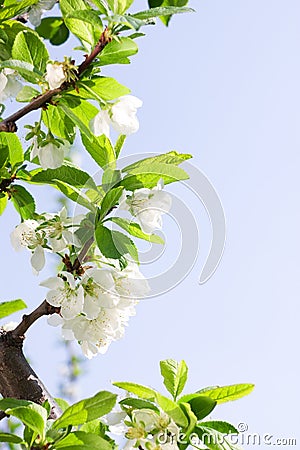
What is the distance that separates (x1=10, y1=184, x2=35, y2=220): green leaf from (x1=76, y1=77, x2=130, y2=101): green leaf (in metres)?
0.20

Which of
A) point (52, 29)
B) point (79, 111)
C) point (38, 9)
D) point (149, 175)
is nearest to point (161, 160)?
→ point (149, 175)

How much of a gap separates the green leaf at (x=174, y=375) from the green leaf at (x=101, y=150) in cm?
28

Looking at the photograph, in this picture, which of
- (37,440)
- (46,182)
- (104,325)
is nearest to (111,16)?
(46,182)

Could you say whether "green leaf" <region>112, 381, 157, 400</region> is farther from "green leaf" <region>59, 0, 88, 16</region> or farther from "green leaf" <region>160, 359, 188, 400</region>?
"green leaf" <region>59, 0, 88, 16</region>

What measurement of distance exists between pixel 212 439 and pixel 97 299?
0.22m

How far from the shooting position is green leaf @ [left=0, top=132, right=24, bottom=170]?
971 mm

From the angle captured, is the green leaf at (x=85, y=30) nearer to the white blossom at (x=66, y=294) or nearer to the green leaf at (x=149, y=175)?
the green leaf at (x=149, y=175)

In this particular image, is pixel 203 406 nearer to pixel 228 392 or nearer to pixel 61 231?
pixel 228 392

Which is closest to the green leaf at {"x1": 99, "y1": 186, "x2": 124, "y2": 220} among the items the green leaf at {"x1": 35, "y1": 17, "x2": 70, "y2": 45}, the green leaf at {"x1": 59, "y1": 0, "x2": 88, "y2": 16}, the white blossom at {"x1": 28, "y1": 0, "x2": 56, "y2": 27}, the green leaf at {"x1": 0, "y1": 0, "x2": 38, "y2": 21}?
the green leaf at {"x1": 59, "y1": 0, "x2": 88, "y2": 16}

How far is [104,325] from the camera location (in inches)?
34.8

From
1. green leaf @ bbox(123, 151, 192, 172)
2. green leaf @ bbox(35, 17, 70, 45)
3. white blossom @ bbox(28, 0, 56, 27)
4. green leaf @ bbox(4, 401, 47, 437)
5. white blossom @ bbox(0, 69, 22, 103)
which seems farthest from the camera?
green leaf @ bbox(35, 17, 70, 45)

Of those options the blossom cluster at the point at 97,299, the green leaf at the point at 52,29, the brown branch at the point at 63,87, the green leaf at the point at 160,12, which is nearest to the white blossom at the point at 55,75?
the brown branch at the point at 63,87

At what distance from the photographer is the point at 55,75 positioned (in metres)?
0.83

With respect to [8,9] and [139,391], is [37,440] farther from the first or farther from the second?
[8,9]
